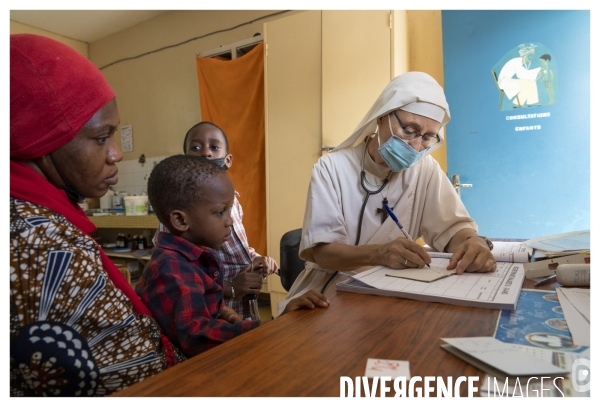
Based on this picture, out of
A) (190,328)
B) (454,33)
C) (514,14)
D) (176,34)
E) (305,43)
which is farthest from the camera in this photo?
(176,34)

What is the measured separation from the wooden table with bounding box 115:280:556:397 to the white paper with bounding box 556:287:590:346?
115mm

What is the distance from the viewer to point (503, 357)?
524 mm

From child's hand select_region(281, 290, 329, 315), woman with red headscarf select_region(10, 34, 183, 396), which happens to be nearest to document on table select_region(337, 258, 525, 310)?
child's hand select_region(281, 290, 329, 315)

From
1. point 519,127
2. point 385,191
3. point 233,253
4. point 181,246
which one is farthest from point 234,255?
point 519,127

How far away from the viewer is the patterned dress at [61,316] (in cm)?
56

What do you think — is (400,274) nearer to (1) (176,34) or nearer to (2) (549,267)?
(2) (549,267)

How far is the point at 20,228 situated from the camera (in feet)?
1.93

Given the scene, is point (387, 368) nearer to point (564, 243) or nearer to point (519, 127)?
point (564, 243)

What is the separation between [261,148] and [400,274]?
2.75m

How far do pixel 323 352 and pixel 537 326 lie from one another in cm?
38

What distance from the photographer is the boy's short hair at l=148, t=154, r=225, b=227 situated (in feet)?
3.55

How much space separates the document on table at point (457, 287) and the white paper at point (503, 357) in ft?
0.63

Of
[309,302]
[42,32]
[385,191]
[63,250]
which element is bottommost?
[309,302]

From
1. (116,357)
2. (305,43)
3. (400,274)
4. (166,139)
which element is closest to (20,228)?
(116,357)
